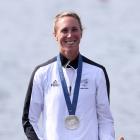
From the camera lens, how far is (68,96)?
5.76 ft

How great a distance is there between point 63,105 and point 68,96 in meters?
0.04

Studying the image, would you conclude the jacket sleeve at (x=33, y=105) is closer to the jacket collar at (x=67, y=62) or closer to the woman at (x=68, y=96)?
the woman at (x=68, y=96)

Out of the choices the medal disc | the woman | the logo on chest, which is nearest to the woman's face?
the woman

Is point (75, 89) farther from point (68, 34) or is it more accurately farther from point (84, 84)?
point (68, 34)

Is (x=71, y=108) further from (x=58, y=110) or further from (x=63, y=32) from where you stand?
(x=63, y=32)

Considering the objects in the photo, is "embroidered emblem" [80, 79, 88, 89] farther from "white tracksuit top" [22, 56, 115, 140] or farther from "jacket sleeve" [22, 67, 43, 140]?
"jacket sleeve" [22, 67, 43, 140]

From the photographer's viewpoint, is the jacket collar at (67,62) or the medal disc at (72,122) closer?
the medal disc at (72,122)

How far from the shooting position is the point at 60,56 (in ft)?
5.96

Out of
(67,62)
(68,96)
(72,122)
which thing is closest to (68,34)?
(67,62)

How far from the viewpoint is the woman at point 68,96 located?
5.71 feet

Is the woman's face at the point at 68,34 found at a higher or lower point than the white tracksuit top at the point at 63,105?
higher

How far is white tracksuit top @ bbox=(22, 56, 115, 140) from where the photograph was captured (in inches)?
68.5

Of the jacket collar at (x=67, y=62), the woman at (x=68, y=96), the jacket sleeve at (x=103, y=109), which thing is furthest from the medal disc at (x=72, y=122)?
the jacket collar at (x=67, y=62)

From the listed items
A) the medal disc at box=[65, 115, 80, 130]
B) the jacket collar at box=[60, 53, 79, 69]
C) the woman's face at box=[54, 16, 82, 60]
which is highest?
the woman's face at box=[54, 16, 82, 60]
